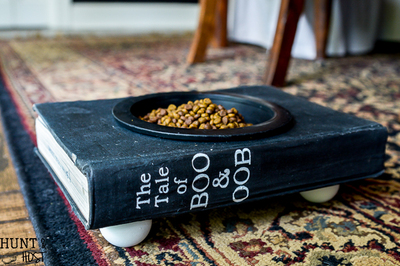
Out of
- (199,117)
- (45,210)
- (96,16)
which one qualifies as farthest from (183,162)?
(96,16)

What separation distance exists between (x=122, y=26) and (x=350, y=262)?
160 inches

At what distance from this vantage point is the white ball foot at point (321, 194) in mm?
765

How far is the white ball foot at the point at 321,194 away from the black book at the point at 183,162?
5cm

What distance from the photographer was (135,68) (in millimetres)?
2100

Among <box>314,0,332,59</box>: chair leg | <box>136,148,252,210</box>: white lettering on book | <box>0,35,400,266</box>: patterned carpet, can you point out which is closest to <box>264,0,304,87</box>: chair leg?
<box>0,35,400,266</box>: patterned carpet

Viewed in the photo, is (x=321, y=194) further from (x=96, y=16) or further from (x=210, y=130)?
(x=96, y=16)

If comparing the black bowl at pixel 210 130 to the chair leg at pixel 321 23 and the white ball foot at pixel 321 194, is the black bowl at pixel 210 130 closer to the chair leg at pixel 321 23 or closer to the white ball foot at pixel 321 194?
the white ball foot at pixel 321 194

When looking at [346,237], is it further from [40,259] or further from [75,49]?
[75,49]

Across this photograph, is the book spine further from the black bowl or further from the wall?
the wall

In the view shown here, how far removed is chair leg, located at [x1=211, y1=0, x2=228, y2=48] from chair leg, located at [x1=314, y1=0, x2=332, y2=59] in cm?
62

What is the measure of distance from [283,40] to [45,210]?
1264 millimetres

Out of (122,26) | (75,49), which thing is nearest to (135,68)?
(75,49)

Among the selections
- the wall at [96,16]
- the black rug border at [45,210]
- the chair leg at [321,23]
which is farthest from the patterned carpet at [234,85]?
the wall at [96,16]

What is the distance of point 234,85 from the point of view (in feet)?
5.79
